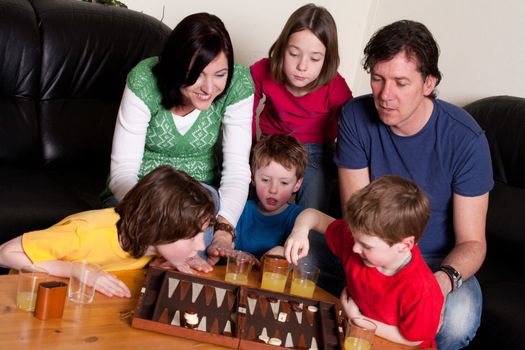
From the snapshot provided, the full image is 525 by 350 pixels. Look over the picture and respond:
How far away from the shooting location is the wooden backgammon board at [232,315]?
1835mm

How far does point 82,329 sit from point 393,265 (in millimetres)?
878

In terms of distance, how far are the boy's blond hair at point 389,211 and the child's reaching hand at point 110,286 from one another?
66 centimetres

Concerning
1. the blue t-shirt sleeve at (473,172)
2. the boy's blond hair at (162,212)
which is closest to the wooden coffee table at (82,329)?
the boy's blond hair at (162,212)

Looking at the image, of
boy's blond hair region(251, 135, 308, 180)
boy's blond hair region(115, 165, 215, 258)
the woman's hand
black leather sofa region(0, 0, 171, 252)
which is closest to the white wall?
black leather sofa region(0, 0, 171, 252)

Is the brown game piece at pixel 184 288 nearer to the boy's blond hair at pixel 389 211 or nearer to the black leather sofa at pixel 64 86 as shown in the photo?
the boy's blond hair at pixel 389 211

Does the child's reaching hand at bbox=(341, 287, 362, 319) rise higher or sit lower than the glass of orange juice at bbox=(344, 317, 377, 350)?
lower

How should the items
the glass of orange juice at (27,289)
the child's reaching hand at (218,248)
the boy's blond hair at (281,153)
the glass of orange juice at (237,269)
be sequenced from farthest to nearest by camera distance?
1. the boy's blond hair at (281,153)
2. the child's reaching hand at (218,248)
3. the glass of orange juice at (237,269)
4. the glass of orange juice at (27,289)

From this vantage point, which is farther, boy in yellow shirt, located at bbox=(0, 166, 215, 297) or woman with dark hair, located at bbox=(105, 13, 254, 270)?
woman with dark hair, located at bbox=(105, 13, 254, 270)

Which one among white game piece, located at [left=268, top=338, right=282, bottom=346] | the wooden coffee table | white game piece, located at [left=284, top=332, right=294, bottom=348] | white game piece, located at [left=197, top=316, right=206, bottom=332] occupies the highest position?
white game piece, located at [left=268, top=338, right=282, bottom=346]

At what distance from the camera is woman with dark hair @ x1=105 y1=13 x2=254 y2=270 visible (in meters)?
2.51

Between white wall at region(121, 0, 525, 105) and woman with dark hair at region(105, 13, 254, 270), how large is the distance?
1417 millimetres

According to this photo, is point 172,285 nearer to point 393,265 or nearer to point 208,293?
point 208,293

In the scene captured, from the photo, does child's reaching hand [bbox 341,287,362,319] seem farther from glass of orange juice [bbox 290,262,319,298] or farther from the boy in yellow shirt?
the boy in yellow shirt

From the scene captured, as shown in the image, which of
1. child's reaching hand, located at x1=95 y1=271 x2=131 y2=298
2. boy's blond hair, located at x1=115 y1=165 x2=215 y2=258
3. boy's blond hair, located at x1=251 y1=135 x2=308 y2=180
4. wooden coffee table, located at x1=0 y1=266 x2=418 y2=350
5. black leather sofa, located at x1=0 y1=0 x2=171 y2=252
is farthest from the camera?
black leather sofa, located at x1=0 y1=0 x2=171 y2=252
